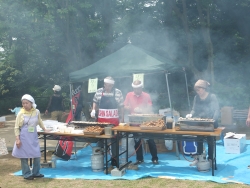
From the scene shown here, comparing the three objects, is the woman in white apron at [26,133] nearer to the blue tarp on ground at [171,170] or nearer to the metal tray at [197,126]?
the blue tarp on ground at [171,170]

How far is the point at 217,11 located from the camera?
15102 mm

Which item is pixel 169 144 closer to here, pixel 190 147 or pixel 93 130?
pixel 190 147

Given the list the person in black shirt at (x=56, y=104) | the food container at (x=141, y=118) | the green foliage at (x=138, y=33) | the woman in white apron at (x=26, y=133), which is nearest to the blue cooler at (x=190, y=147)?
the food container at (x=141, y=118)

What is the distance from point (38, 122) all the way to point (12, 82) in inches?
589

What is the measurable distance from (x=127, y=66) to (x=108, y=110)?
6.35ft

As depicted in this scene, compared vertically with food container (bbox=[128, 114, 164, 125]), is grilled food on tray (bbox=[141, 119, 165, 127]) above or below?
below

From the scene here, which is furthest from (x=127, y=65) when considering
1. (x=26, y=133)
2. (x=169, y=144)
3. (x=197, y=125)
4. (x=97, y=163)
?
(x=26, y=133)

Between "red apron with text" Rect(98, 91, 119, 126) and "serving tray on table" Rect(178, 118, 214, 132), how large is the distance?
142 centimetres

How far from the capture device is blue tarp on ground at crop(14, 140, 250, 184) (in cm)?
507

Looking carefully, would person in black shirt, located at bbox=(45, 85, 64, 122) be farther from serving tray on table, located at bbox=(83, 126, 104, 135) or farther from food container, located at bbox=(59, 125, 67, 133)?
serving tray on table, located at bbox=(83, 126, 104, 135)

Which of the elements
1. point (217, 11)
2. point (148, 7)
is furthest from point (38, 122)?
point (217, 11)

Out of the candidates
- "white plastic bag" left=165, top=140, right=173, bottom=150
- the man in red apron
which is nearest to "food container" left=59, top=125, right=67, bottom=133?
the man in red apron

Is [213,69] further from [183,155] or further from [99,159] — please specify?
[99,159]

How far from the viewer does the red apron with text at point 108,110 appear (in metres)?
5.88
